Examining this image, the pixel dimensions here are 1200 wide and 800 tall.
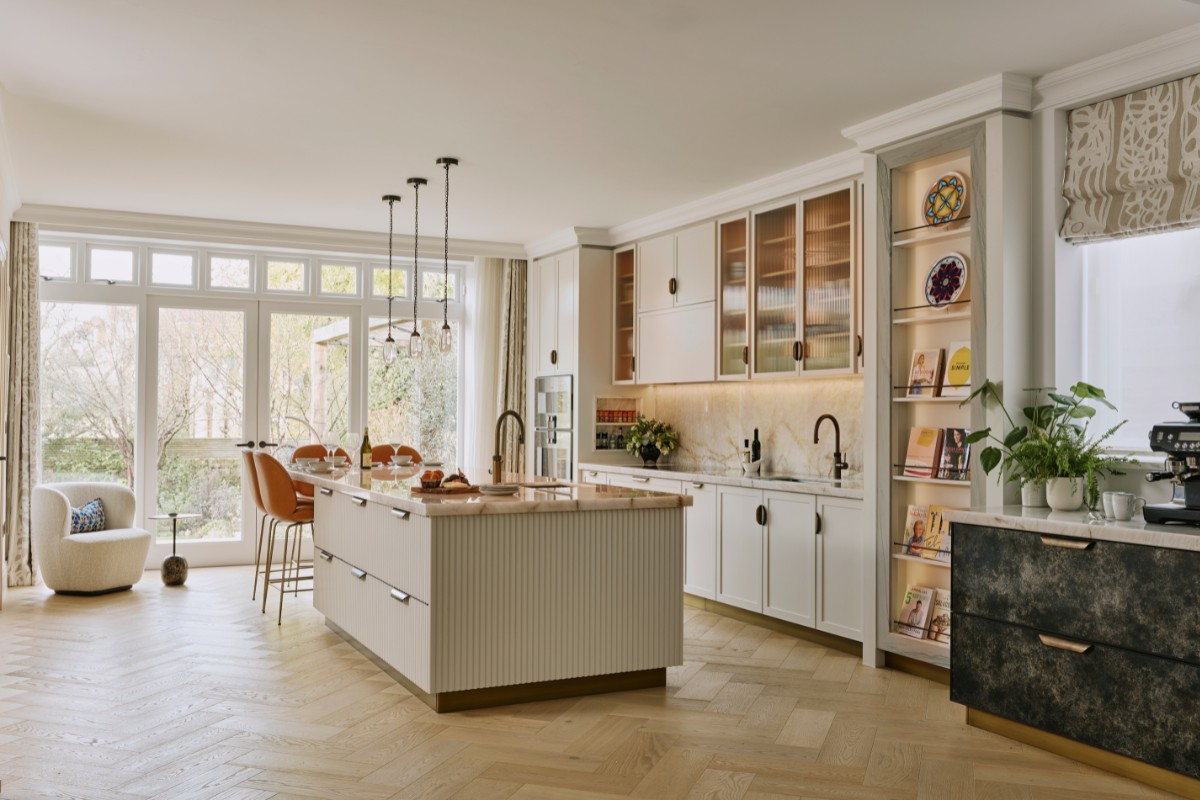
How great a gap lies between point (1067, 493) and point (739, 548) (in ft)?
7.33

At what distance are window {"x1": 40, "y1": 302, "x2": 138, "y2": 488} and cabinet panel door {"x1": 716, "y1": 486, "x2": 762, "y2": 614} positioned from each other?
451 centimetres

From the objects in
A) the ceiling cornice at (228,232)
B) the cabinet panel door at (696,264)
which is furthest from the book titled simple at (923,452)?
the ceiling cornice at (228,232)

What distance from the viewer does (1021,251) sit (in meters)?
4.19

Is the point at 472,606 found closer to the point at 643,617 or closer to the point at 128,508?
the point at 643,617

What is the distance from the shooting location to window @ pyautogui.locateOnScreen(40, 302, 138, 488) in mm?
7238

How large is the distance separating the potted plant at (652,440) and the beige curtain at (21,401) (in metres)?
4.18

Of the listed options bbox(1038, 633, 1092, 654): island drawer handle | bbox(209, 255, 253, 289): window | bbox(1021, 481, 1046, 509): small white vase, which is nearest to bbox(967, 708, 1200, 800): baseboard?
bbox(1038, 633, 1092, 654): island drawer handle

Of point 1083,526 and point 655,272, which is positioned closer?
point 1083,526

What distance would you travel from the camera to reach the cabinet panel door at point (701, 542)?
19.7 feet

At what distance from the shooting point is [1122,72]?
3.85 metres

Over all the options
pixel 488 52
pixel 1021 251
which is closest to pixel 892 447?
pixel 1021 251

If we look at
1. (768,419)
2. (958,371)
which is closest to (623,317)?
(768,419)

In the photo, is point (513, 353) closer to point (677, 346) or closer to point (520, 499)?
point (677, 346)

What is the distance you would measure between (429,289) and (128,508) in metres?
2.96
